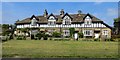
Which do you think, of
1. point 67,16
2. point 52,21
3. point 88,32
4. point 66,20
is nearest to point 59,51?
point 88,32

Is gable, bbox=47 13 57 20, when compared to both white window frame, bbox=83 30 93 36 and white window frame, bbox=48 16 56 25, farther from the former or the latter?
white window frame, bbox=83 30 93 36

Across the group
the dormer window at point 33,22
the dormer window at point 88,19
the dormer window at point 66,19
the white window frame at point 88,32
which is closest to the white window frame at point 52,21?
the dormer window at point 66,19

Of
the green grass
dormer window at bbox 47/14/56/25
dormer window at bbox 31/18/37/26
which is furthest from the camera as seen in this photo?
dormer window at bbox 31/18/37/26

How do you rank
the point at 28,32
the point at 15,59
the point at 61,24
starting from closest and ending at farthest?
the point at 15,59 → the point at 28,32 → the point at 61,24

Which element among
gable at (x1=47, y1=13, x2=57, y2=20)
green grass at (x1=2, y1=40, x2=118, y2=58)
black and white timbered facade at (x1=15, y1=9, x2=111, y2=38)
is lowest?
green grass at (x1=2, y1=40, x2=118, y2=58)

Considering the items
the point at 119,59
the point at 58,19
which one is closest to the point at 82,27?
the point at 58,19

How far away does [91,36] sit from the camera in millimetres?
57938

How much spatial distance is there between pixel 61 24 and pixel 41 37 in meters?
10.7

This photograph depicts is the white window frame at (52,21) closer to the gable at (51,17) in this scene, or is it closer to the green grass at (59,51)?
the gable at (51,17)

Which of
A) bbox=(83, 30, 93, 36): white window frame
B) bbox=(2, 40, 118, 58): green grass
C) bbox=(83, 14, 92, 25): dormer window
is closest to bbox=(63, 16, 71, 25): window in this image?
bbox=(83, 14, 92, 25): dormer window

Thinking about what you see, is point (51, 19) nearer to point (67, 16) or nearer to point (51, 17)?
point (51, 17)

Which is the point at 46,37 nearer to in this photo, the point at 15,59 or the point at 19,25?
the point at 19,25

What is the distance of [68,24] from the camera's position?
59.7 m

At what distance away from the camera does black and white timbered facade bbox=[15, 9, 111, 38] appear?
5828cm
